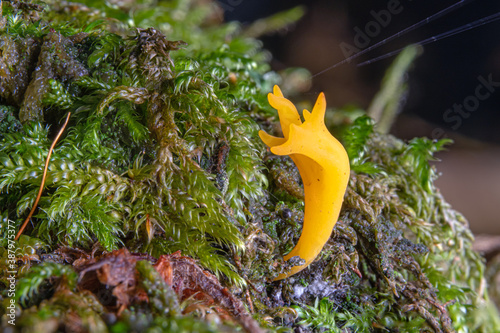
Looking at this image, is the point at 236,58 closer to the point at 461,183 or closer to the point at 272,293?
the point at 272,293

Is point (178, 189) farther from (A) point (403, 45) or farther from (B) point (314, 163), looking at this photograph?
(A) point (403, 45)

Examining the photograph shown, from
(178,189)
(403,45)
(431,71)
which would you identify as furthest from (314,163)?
(431,71)

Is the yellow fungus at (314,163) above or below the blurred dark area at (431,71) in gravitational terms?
below

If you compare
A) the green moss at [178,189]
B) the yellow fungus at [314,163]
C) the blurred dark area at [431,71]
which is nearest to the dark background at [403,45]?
the blurred dark area at [431,71]

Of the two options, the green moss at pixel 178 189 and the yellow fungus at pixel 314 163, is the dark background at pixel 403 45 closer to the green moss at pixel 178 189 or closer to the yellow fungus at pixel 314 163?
the yellow fungus at pixel 314 163

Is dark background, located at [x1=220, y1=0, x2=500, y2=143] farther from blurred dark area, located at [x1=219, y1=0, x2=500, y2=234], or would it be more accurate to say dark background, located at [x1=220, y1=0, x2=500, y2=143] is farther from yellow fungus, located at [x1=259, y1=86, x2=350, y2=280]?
yellow fungus, located at [x1=259, y1=86, x2=350, y2=280]

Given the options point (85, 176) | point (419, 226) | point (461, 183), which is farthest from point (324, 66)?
point (461, 183)
